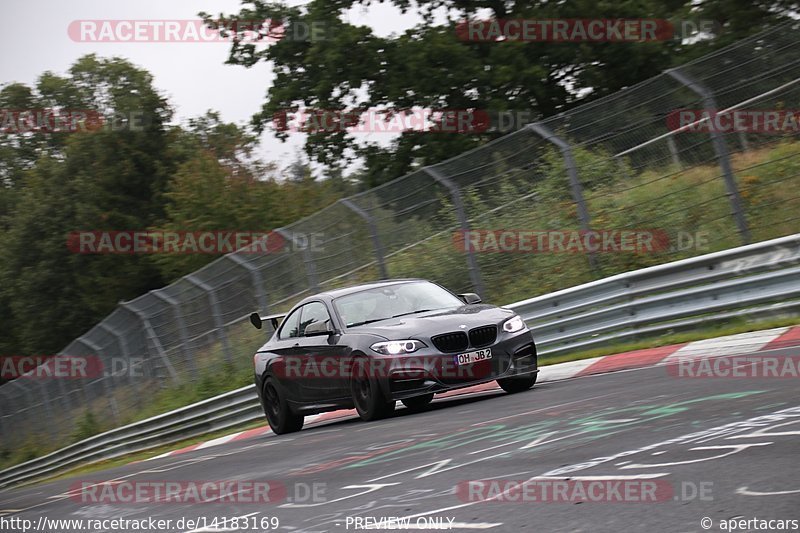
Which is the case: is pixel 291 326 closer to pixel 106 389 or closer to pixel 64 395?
pixel 106 389

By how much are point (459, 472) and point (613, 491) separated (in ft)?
5.32

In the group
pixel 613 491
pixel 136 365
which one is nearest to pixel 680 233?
pixel 613 491

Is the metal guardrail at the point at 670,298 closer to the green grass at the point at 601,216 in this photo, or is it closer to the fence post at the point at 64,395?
the green grass at the point at 601,216

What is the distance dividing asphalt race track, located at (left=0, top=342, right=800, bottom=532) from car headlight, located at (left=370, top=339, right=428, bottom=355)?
66cm

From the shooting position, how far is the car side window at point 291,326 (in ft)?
44.4

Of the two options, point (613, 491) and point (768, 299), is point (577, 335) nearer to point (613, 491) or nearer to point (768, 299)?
point (768, 299)

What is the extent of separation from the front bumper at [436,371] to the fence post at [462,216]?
5.23m

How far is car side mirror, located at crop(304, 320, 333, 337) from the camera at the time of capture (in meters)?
12.4

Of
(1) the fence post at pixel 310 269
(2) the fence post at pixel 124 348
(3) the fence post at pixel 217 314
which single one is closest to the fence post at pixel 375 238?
(1) the fence post at pixel 310 269

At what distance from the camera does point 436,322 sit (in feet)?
37.8

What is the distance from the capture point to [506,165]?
52.0 ft

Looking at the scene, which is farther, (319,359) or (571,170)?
(571,170)

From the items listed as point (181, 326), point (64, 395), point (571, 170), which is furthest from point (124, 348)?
point (571, 170)

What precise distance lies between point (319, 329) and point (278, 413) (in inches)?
74.9
